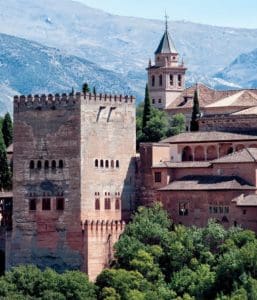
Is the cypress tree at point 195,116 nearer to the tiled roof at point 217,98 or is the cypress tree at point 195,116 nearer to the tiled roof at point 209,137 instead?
the tiled roof at point 217,98

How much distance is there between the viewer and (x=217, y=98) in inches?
4294

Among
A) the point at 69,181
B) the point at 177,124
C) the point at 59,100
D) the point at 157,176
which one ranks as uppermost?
the point at 177,124

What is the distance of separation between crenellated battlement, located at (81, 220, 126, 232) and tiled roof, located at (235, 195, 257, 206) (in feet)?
27.0

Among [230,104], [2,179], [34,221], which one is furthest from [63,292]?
[230,104]

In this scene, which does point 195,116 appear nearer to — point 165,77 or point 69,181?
point 69,181

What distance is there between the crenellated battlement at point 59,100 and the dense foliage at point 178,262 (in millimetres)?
7121

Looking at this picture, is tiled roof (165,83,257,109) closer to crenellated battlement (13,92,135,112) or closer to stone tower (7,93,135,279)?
crenellated battlement (13,92,135,112)

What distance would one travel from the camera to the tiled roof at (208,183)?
266ft

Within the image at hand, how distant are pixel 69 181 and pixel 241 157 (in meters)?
10.3

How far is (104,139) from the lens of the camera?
8512cm

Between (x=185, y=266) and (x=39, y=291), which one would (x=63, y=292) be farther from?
(x=185, y=266)

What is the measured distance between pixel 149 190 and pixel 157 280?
760cm

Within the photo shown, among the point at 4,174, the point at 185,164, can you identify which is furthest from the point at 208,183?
the point at 4,174

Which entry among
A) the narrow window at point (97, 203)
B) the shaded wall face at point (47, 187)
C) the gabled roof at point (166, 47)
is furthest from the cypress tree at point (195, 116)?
the gabled roof at point (166, 47)
